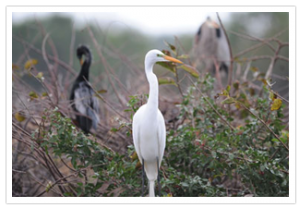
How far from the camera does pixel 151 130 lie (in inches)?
75.5

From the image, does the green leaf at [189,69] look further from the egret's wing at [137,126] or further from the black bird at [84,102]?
the black bird at [84,102]

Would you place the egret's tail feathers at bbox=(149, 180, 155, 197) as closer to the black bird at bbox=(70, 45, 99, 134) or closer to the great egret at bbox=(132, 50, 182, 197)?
the great egret at bbox=(132, 50, 182, 197)

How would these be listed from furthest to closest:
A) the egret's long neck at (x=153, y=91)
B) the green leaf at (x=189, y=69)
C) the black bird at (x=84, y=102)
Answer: the black bird at (x=84, y=102) → the green leaf at (x=189, y=69) → the egret's long neck at (x=153, y=91)

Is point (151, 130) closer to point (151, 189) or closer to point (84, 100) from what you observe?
point (151, 189)

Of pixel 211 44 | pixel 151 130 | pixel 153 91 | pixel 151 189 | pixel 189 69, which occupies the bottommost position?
pixel 151 189

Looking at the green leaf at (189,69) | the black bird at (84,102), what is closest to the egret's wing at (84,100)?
the black bird at (84,102)

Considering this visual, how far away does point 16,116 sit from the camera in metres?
2.39

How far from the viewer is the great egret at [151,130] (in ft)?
6.10

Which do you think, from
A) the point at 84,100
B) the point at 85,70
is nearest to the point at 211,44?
the point at 85,70

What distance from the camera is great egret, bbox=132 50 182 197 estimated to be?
1858 mm

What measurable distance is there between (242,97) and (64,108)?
3.87ft

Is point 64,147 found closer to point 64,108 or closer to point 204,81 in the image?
point 64,108

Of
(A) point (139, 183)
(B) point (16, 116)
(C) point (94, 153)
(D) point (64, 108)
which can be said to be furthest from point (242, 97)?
(B) point (16, 116)

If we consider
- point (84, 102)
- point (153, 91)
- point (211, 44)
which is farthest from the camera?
point (211, 44)
